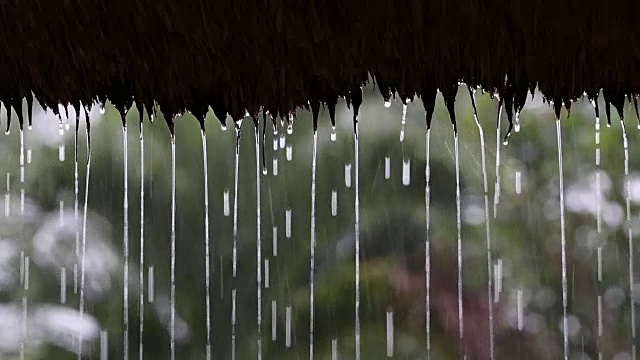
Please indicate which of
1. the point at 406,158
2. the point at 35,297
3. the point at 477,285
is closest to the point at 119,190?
the point at 35,297

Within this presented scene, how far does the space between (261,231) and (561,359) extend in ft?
3.44

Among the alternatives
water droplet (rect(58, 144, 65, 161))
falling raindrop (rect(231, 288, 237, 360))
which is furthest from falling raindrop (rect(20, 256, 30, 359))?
falling raindrop (rect(231, 288, 237, 360))

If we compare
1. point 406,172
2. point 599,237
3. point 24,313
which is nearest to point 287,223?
point 406,172

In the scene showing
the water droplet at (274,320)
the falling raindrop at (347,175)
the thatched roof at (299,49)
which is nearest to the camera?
the thatched roof at (299,49)

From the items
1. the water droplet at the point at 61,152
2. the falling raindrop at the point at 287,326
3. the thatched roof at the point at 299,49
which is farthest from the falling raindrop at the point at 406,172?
the thatched roof at the point at 299,49

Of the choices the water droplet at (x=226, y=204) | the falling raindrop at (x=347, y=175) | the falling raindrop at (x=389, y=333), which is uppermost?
the falling raindrop at (x=347, y=175)

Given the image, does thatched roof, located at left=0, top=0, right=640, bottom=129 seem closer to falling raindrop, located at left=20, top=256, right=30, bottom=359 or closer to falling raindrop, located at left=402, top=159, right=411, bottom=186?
falling raindrop, located at left=402, top=159, right=411, bottom=186

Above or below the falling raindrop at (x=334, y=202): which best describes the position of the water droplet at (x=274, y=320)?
below

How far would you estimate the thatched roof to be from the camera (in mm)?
656

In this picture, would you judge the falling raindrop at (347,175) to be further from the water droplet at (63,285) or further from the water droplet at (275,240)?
the water droplet at (63,285)

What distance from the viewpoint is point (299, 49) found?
693 mm

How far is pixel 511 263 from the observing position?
92.4 inches

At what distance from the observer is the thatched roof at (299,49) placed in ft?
2.15

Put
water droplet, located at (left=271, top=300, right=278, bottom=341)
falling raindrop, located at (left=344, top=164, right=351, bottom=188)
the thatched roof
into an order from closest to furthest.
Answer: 1. the thatched roof
2. water droplet, located at (left=271, top=300, right=278, bottom=341)
3. falling raindrop, located at (left=344, top=164, right=351, bottom=188)
